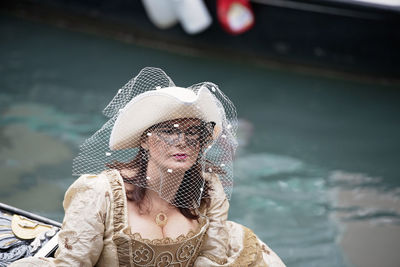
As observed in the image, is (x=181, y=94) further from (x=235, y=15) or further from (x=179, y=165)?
(x=235, y=15)

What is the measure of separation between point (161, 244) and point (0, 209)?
86cm

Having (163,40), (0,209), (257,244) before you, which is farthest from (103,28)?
(257,244)

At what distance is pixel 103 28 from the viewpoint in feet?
19.5

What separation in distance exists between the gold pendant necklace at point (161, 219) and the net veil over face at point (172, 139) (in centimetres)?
5

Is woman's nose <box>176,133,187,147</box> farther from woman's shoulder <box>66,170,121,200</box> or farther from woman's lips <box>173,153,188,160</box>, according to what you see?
woman's shoulder <box>66,170,121,200</box>

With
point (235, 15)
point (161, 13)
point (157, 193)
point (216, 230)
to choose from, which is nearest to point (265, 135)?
point (235, 15)

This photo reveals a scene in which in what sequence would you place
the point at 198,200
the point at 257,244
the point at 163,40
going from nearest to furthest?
the point at 198,200, the point at 257,244, the point at 163,40

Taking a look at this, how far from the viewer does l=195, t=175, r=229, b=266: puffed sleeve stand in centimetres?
209

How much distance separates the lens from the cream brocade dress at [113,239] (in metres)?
1.83

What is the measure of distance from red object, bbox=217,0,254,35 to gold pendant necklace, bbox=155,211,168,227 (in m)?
3.51

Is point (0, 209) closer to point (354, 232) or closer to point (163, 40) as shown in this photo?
point (354, 232)

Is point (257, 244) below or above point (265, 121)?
below

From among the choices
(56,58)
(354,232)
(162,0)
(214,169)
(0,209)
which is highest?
(162,0)

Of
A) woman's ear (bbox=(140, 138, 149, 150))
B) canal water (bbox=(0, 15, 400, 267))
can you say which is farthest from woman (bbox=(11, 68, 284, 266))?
canal water (bbox=(0, 15, 400, 267))
